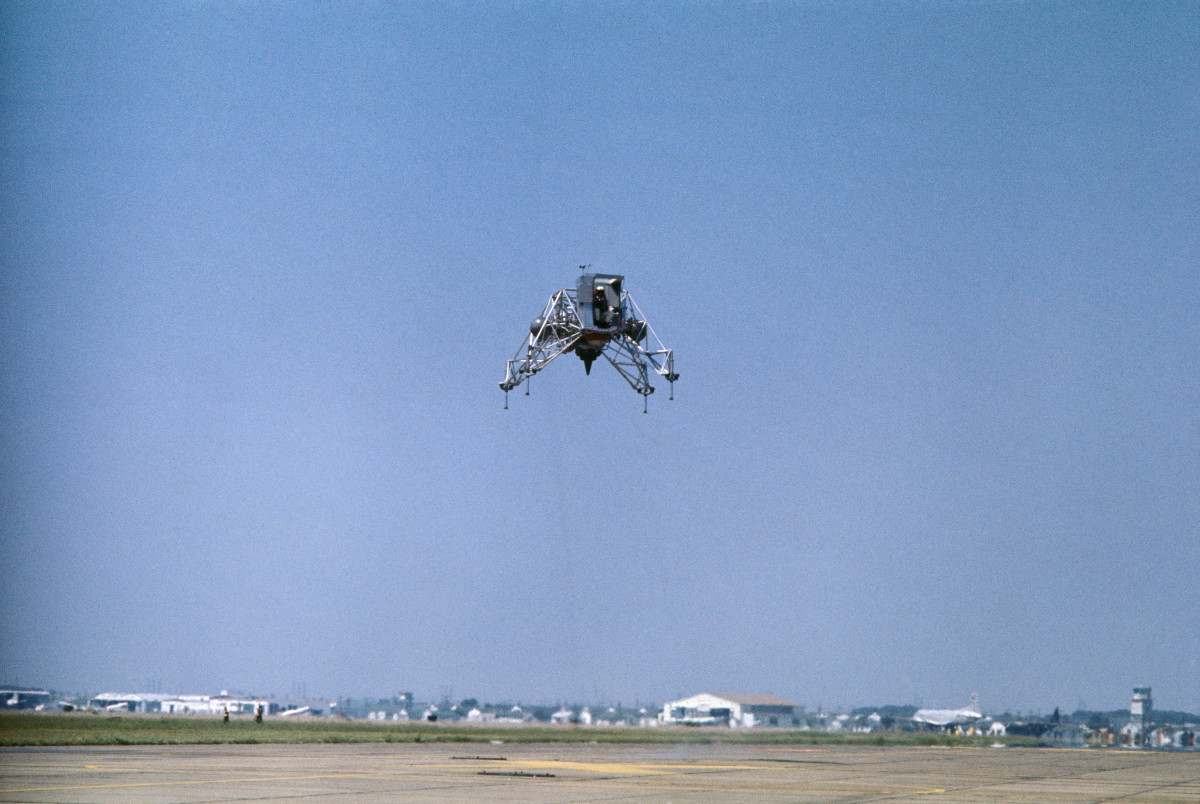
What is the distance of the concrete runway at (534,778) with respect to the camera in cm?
2392

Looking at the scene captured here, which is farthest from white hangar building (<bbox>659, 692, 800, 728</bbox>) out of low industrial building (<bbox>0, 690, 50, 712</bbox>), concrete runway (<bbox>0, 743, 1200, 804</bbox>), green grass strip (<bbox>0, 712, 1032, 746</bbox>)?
low industrial building (<bbox>0, 690, 50, 712</bbox>)

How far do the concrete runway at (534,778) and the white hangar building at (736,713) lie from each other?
3886cm

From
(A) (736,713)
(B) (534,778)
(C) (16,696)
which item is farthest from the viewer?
(A) (736,713)

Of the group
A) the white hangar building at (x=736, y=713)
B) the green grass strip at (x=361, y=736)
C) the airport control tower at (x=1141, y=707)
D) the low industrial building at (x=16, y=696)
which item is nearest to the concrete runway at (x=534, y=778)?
the low industrial building at (x=16, y=696)

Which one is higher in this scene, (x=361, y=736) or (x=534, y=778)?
(x=534, y=778)

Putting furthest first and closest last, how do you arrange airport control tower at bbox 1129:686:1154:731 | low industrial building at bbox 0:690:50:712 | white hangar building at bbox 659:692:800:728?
airport control tower at bbox 1129:686:1154:731 < white hangar building at bbox 659:692:800:728 < low industrial building at bbox 0:690:50:712

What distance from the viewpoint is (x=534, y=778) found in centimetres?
3025

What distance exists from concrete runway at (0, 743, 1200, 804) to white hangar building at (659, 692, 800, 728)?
38.9 meters

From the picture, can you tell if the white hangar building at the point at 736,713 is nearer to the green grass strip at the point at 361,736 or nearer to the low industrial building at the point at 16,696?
the green grass strip at the point at 361,736

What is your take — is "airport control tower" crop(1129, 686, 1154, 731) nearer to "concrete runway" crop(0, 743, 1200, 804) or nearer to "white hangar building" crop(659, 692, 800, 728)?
"white hangar building" crop(659, 692, 800, 728)

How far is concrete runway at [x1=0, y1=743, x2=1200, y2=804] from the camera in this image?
2392cm

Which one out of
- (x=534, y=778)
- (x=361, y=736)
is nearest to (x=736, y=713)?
(x=361, y=736)

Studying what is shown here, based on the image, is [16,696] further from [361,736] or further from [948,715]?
[948,715]

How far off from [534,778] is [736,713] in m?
64.9
